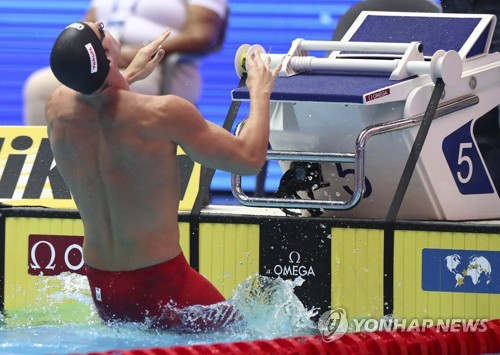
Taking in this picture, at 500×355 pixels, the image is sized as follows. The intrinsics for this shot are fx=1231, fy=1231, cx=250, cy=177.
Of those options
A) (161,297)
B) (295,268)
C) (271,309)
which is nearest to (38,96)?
(295,268)

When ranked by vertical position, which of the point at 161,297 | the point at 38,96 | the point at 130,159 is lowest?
the point at 161,297

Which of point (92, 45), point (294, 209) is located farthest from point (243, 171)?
point (294, 209)

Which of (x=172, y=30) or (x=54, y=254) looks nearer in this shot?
(x=54, y=254)

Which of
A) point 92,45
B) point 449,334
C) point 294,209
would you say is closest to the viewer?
point 92,45

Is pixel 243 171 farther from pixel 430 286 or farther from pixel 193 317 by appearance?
pixel 430 286

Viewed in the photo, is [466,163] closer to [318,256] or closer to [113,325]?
[318,256]

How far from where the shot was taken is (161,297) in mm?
3771

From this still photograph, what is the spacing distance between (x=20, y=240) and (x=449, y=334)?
68.3 inches

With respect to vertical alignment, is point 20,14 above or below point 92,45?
above

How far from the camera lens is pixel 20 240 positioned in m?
4.81

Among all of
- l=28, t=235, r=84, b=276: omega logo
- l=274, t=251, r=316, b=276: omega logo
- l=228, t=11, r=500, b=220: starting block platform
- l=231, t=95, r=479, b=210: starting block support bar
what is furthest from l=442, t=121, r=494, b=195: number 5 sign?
l=28, t=235, r=84, b=276: omega logo

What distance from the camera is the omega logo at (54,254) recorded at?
4785 millimetres

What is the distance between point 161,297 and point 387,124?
1116 millimetres

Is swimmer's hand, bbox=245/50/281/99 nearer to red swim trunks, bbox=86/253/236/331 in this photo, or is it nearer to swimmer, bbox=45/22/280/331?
swimmer, bbox=45/22/280/331
